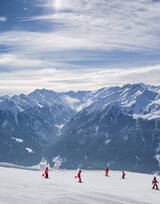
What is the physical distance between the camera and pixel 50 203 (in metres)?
36.2

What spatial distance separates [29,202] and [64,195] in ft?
29.3

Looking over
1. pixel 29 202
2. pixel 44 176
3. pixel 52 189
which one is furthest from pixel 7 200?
pixel 44 176

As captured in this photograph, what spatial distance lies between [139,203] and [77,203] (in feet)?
35.3

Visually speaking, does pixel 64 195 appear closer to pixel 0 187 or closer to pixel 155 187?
pixel 0 187

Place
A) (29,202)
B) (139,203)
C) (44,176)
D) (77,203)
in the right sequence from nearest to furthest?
1. (29,202)
2. (77,203)
3. (139,203)
4. (44,176)

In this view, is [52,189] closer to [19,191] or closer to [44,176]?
[19,191]

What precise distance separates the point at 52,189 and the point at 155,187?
27137mm

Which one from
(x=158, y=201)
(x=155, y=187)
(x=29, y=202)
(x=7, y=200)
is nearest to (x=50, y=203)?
(x=29, y=202)

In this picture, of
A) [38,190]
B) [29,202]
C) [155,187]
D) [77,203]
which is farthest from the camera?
[155,187]

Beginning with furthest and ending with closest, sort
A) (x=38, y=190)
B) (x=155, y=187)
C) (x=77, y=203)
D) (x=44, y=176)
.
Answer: (x=44, y=176) → (x=155, y=187) → (x=38, y=190) → (x=77, y=203)

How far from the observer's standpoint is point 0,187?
4462 centimetres

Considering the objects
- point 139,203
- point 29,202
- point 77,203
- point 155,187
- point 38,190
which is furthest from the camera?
point 155,187

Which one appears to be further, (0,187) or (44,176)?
(44,176)

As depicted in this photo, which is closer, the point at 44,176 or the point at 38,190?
the point at 38,190
